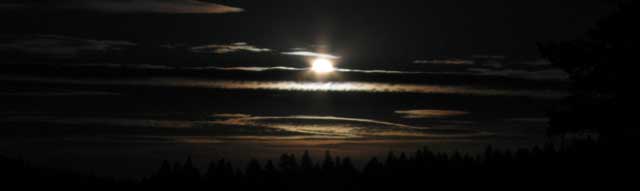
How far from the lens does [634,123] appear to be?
37562 millimetres

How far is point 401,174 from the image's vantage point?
5106 centimetres

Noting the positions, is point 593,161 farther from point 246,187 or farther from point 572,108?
point 246,187

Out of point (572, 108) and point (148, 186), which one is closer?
point (572, 108)

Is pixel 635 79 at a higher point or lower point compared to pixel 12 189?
higher

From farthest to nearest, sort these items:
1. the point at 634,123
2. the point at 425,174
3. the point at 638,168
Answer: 1. the point at 425,174
2. the point at 634,123
3. the point at 638,168

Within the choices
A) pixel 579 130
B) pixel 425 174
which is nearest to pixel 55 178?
pixel 425 174

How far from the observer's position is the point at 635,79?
38188mm

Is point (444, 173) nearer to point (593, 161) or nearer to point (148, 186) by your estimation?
point (593, 161)

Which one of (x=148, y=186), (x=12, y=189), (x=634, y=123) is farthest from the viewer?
(x=12, y=189)

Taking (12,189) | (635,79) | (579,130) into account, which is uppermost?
(635,79)

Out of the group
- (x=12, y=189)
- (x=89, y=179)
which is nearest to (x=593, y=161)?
(x=89, y=179)

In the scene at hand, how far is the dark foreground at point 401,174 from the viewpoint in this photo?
36.0 metres

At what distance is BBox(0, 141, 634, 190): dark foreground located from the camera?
36031mm

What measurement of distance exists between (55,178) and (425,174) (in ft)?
136
